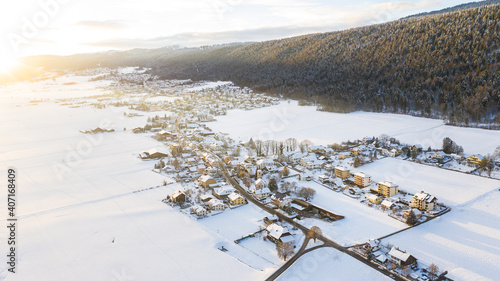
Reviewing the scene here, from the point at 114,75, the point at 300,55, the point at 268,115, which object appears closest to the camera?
the point at 268,115

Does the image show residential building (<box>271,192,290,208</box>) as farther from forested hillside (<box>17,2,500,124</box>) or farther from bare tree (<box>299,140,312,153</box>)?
forested hillside (<box>17,2,500,124</box>)

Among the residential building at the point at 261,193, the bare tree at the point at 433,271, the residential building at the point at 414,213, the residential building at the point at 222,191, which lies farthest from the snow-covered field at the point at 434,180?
the residential building at the point at 222,191

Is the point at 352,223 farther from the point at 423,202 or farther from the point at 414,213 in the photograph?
the point at 423,202

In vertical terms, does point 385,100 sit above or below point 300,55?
below

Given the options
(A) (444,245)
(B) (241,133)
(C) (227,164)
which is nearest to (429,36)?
(B) (241,133)

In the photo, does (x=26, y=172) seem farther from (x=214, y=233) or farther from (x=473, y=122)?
(x=473, y=122)

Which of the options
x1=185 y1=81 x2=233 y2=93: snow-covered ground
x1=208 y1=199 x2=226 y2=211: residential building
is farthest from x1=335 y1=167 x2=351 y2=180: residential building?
x1=185 y1=81 x2=233 y2=93: snow-covered ground

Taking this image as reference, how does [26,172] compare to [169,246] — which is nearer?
[169,246]
